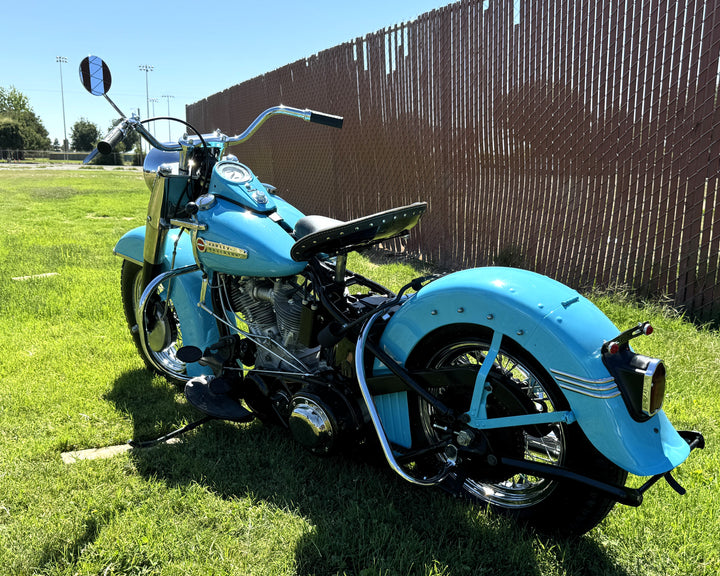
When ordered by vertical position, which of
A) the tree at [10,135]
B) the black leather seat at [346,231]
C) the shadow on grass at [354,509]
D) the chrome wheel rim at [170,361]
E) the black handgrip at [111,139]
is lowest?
the shadow on grass at [354,509]

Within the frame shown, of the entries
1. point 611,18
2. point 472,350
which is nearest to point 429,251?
point 611,18

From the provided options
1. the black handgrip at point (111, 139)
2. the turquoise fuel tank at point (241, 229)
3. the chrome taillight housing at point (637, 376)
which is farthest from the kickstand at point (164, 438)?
the chrome taillight housing at point (637, 376)

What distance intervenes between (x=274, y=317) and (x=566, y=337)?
1.45 metres

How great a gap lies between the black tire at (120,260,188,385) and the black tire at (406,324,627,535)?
1567 millimetres

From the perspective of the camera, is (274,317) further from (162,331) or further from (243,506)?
(243,506)

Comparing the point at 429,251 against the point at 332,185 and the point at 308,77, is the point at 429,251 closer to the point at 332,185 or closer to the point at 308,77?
the point at 332,185

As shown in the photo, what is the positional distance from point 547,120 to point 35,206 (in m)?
11.4

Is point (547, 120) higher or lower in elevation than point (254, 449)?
higher

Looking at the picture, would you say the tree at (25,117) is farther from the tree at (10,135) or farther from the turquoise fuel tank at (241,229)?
the turquoise fuel tank at (241,229)

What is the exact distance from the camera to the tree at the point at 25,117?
218 ft

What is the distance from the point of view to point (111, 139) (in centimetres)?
249

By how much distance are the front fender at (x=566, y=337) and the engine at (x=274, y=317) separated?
72cm

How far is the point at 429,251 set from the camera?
666 cm

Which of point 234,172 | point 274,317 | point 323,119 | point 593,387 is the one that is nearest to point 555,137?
point 323,119
